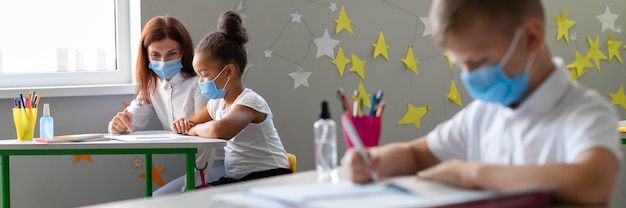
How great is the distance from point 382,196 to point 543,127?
1.09ft

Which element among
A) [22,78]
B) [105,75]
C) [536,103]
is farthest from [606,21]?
[536,103]

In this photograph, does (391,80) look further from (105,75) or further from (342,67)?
(105,75)

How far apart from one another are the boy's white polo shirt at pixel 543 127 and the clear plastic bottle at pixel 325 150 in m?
0.23

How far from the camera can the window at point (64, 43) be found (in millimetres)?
4008

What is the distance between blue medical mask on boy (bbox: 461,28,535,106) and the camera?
1533 millimetres

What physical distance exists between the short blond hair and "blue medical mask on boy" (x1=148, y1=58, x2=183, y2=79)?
7.95 feet

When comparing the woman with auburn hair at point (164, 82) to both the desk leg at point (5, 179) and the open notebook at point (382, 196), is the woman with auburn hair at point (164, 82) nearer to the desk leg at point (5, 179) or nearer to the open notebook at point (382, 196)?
the desk leg at point (5, 179)

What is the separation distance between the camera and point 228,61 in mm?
3588

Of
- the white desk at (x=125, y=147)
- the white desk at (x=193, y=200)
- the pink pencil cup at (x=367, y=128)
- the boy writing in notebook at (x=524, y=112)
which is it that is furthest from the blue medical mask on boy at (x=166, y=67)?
the boy writing in notebook at (x=524, y=112)

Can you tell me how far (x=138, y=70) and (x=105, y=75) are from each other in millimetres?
339

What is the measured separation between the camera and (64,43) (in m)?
4.07

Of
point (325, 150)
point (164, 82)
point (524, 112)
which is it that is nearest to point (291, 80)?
point (164, 82)

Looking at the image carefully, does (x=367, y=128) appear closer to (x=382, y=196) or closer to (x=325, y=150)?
(x=325, y=150)

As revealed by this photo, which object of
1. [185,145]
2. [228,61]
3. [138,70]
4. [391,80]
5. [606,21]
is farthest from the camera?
[606,21]
